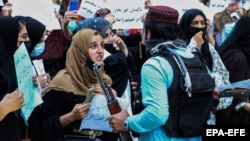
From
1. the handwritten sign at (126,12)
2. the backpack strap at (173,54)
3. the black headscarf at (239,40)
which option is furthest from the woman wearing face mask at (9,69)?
the handwritten sign at (126,12)

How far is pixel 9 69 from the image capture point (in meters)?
3.63

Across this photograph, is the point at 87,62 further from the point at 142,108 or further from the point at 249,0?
the point at 249,0

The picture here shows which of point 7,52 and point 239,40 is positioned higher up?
point 7,52

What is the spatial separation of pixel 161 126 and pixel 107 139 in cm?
86

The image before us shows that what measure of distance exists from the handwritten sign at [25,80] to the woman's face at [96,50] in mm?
474

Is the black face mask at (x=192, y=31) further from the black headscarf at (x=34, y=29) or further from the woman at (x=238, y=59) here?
the black headscarf at (x=34, y=29)

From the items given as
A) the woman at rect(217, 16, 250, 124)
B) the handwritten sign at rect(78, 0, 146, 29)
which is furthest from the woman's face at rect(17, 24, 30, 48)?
the handwritten sign at rect(78, 0, 146, 29)

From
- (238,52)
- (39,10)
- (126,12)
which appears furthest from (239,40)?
(39,10)

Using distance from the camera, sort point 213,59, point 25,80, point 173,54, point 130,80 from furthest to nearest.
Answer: point 130,80 → point 213,59 → point 25,80 → point 173,54

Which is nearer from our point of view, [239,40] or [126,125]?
[126,125]

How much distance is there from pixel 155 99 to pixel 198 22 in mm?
2649

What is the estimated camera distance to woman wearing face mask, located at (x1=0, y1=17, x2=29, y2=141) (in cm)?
352

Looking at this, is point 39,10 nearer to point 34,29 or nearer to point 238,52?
point 34,29

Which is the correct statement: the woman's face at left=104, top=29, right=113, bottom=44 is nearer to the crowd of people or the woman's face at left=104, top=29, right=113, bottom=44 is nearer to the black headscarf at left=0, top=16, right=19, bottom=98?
the crowd of people
